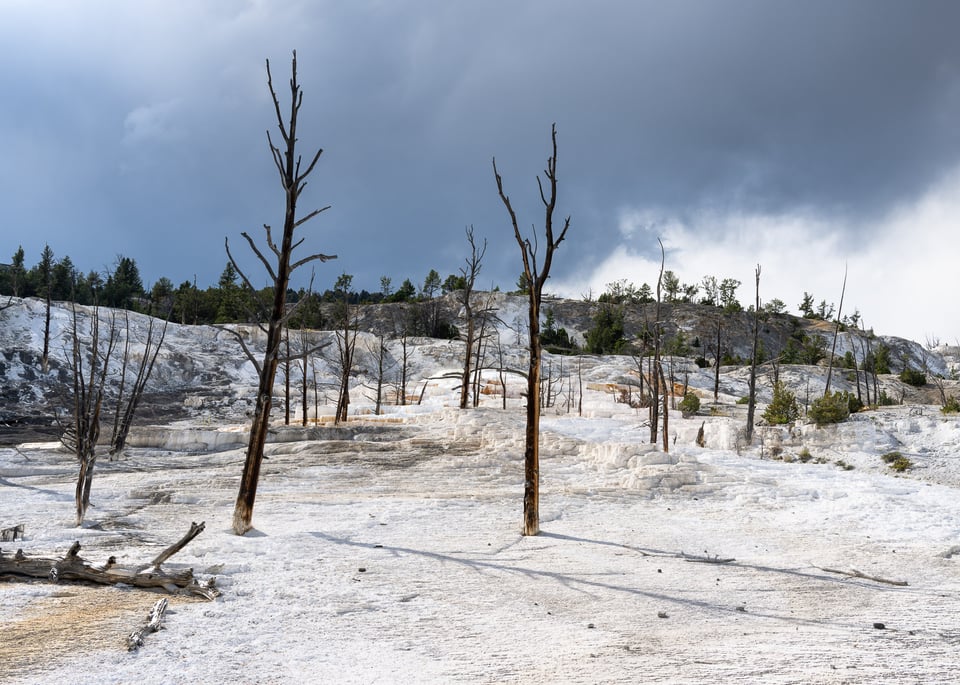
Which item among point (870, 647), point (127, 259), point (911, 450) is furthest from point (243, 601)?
point (127, 259)

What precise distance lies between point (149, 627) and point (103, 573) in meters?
1.54

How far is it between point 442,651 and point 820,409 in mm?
20265

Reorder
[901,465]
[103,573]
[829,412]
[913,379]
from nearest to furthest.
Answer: [103,573], [901,465], [829,412], [913,379]

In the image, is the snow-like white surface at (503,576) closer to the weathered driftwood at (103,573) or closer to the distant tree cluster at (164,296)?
the weathered driftwood at (103,573)

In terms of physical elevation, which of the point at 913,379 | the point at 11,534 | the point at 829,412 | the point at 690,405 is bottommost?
the point at 11,534

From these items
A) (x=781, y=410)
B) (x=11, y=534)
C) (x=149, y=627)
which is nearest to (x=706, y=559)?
(x=149, y=627)

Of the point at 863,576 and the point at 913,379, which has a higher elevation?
the point at 913,379

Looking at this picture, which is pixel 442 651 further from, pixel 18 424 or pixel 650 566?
pixel 18 424

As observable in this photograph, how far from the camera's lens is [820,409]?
68.1ft

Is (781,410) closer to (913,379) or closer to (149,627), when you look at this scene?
(149,627)

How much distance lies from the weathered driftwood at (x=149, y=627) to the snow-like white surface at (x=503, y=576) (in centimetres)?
8

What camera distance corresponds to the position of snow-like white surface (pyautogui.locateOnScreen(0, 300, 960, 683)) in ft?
12.9

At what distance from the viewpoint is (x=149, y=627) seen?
4.23 meters

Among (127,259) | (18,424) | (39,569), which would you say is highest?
(127,259)
